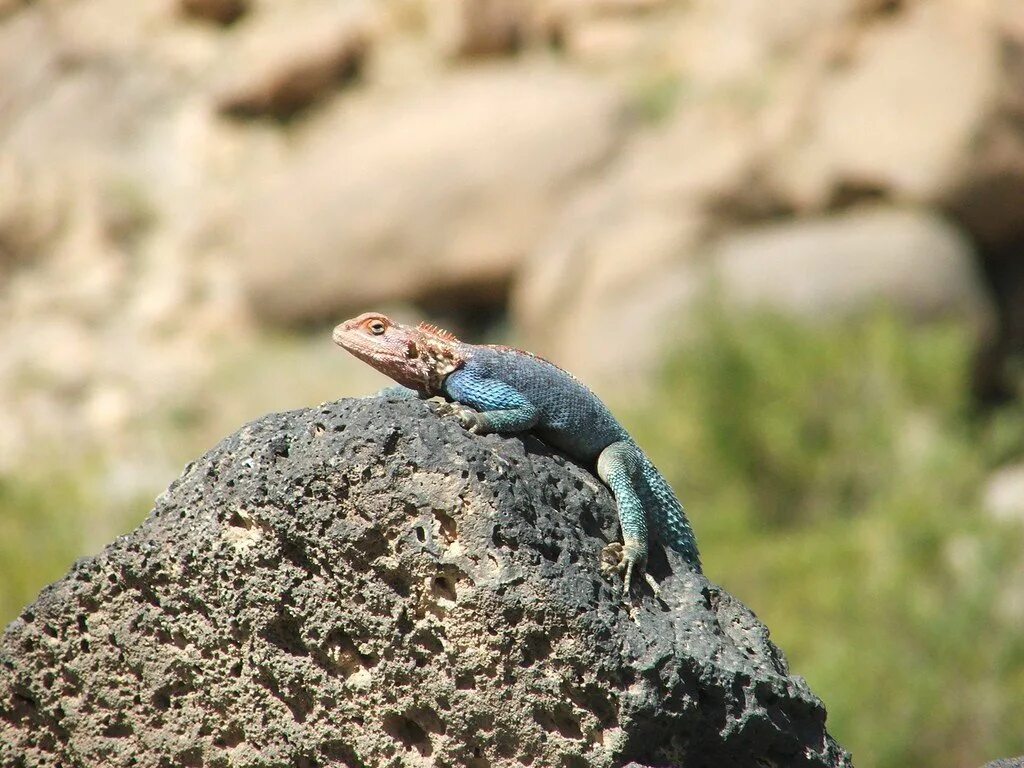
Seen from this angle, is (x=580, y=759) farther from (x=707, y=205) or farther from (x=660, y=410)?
(x=707, y=205)

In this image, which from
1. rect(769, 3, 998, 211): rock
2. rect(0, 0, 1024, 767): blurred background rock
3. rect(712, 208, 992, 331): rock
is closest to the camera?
rect(0, 0, 1024, 767): blurred background rock

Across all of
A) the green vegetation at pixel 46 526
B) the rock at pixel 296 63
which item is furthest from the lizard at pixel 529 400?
the rock at pixel 296 63

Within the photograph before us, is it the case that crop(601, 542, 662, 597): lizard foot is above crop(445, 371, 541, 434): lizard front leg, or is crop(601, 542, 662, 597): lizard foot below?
below

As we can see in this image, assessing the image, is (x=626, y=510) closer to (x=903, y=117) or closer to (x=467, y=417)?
(x=467, y=417)

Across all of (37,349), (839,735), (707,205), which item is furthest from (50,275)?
(839,735)

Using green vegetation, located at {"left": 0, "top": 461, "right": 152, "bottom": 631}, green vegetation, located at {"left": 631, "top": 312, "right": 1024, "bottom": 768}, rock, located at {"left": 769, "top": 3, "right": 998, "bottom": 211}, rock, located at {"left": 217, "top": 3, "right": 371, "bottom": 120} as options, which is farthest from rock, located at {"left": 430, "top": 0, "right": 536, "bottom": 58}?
green vegetation, located at {"left": 0, "top": 461, "right": 152, "bottom": 631}

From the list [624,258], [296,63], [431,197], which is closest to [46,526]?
[624,258]

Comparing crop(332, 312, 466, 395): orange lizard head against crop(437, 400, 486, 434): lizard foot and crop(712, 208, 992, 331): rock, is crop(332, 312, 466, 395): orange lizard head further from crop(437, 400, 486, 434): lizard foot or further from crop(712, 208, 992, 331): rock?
crop(712, 208, 992, 331): rock
